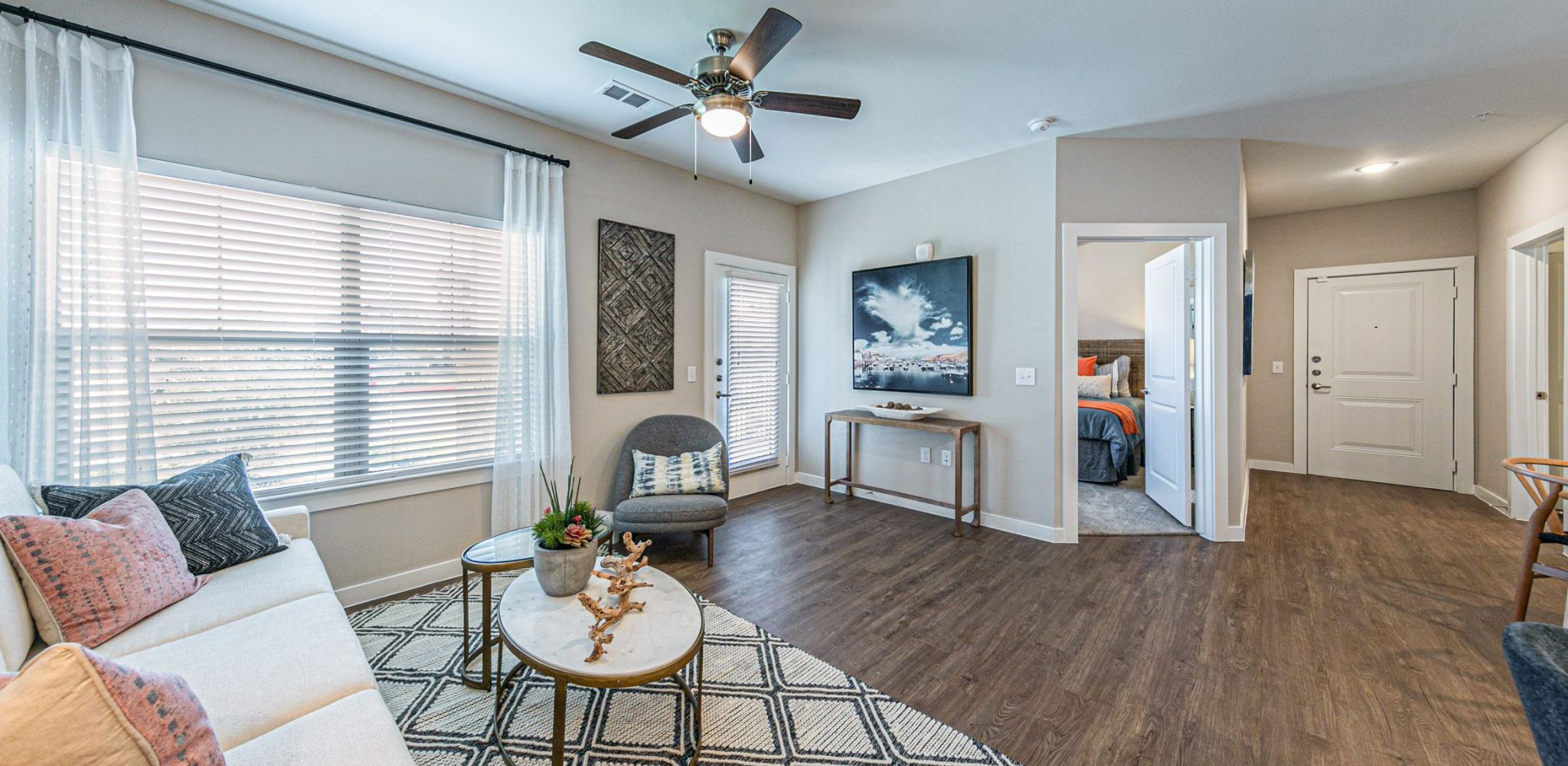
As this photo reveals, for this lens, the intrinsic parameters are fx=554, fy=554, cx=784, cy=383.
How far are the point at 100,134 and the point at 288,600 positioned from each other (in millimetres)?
1860

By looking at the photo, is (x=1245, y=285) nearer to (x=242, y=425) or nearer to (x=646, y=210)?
(x=646, y=210)

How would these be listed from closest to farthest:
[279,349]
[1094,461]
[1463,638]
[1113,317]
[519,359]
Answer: [1463,638], [279,349], [519,359], [1094,461], [1113,317]

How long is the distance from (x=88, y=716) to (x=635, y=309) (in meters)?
3.21

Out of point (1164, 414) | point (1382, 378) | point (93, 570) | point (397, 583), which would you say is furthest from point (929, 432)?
point (1382, 378)

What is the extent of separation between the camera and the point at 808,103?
238 centimetres

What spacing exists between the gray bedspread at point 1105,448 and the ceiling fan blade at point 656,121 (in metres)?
4.36

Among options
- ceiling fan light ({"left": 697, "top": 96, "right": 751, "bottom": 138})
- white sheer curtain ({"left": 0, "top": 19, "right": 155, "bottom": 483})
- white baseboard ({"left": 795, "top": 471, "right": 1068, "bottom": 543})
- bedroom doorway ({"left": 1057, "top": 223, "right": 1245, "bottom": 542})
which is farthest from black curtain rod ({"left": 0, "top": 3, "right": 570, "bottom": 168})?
bedroom doorway ({"left": 1057, "top": 223, "right": 1245, "bottom": 542})

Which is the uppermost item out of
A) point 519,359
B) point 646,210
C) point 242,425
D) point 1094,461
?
point 646,210

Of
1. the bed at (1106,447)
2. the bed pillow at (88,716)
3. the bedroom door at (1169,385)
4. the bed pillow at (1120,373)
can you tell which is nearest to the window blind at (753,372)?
the bed at (1106,447)

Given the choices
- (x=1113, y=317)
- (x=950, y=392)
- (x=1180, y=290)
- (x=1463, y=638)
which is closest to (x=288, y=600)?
(x=950, y=392)

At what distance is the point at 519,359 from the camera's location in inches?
123

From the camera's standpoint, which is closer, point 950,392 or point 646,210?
point 646,210

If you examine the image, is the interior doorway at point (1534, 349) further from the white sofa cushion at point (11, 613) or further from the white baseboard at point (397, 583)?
the white sofa cushion at point (11, 613)

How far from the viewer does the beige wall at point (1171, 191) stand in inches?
135
